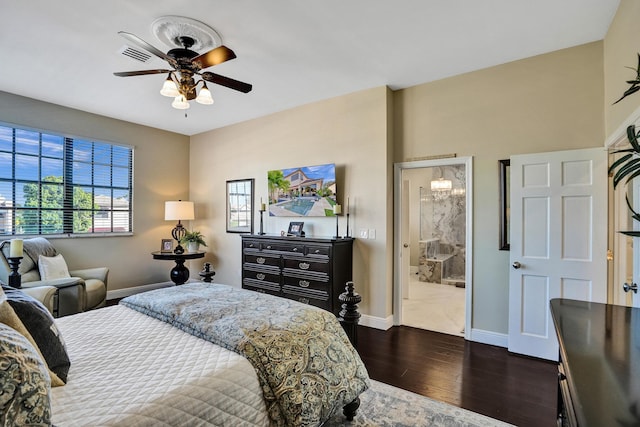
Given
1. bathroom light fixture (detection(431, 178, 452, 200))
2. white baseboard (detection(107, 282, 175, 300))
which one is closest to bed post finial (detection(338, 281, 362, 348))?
white baseboard (detection(107, 282, 175, 300))

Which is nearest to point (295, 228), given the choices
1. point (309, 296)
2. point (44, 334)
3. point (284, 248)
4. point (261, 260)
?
point (284, 248)

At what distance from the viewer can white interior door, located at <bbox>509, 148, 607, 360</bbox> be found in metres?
2.83

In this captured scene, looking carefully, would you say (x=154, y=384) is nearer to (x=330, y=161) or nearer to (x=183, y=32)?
(x=183, y=32)

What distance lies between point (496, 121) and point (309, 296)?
2.88m

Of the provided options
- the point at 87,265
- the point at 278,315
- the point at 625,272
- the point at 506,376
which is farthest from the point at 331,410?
the point at 87,265

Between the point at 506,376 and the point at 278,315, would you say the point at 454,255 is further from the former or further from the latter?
the point at 278,315

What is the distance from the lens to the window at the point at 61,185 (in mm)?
4205

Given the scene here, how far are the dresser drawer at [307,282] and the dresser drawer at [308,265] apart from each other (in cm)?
9

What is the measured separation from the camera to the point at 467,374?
108 inches

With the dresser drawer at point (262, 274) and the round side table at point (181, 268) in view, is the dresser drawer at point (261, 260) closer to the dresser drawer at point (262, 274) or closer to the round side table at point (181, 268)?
the dresser drawer at point (262, 274)

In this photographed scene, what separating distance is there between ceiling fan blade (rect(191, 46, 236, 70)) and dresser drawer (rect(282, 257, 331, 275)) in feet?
7.71

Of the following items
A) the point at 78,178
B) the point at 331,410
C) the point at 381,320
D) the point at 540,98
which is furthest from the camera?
the point at 78,178

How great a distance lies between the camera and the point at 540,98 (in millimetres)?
3160

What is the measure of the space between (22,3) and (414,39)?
309 cm
